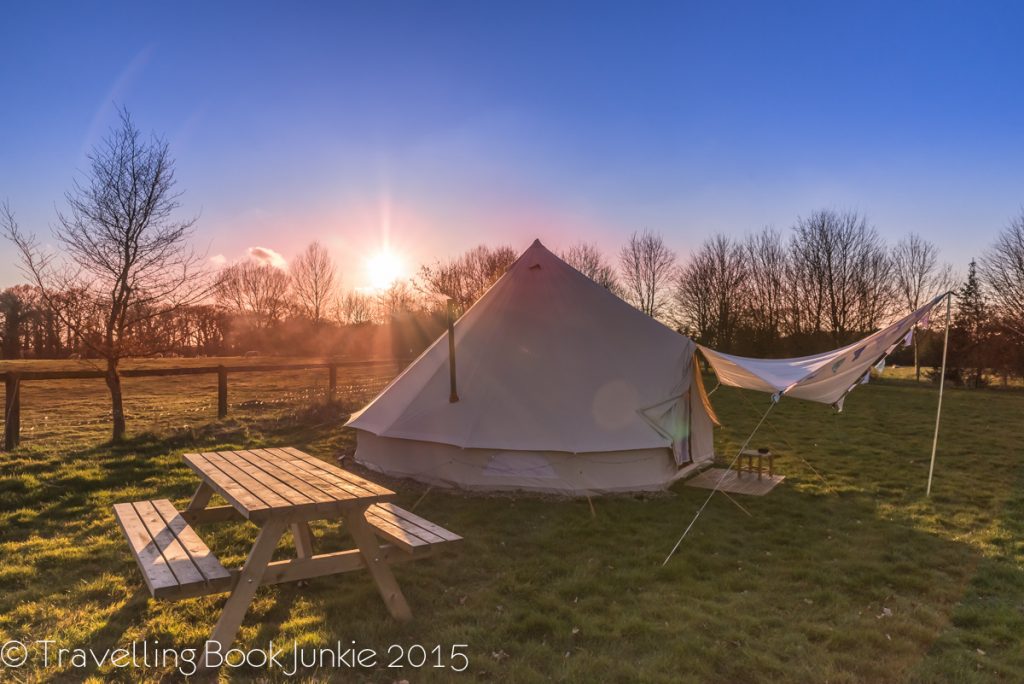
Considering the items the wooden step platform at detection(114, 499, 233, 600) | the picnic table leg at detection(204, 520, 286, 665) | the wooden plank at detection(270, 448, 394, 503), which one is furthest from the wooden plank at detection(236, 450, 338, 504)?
the wooden step platform at detection(114, 499, 233, 600)

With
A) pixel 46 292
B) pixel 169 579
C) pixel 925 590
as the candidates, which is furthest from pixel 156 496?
pixel 925 590

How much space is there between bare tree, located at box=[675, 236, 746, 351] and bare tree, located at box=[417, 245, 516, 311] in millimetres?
9728

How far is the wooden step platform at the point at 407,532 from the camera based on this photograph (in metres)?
3.55

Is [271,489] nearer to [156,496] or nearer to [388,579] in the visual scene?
[388,579]

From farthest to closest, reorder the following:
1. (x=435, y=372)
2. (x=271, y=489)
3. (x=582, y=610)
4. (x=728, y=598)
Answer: (x=435, y=372), (x=728, y=598), (x=582, y=610), (x=271, y=489)

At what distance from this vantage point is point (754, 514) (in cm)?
632

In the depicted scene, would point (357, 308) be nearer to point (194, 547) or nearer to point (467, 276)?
point (467, 276)

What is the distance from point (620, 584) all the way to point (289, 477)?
250 centimetres

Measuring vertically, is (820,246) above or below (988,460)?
above

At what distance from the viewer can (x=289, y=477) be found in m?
3.85

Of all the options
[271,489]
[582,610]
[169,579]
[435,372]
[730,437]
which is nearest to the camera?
[169,579]

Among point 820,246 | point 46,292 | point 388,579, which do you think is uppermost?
point 820,246

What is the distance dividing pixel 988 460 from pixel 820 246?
21.4 meters

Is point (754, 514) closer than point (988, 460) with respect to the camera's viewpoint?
Yes
